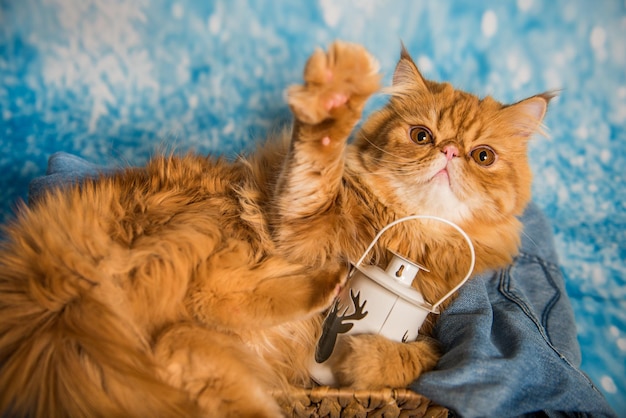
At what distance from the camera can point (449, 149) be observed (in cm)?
132

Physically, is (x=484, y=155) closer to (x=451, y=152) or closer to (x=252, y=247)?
(x=451, y=152)

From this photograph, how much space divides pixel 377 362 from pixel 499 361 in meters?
0.29

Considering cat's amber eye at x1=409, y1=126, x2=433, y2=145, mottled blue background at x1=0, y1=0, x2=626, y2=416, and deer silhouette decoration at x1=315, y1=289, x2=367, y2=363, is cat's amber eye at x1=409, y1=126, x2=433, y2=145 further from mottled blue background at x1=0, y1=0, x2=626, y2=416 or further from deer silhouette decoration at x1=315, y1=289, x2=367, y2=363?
mottled blue background at x1=0, y1=0, x2=626, y2=416

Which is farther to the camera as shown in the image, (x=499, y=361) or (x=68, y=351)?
(x=499, y=361)

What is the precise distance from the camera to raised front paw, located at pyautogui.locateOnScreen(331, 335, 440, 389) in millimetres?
1158

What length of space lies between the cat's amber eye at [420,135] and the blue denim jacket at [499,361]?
1.47 ft

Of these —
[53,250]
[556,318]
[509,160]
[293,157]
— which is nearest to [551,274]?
[556,318]

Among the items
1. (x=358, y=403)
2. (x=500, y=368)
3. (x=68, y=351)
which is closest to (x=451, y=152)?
(x=500, y=368)

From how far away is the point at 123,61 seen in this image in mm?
2111

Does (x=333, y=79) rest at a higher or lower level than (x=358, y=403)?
higher

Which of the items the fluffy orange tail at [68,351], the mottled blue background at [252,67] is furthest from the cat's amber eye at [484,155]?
the fluffy orange tail at [68,351]

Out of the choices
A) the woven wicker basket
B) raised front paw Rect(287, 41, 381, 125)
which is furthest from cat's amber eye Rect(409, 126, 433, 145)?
the woven wicker basket

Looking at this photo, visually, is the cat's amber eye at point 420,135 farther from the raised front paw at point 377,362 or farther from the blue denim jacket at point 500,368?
the raised front paw at point 377,362

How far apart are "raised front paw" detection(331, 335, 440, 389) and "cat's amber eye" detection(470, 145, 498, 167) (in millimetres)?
546
